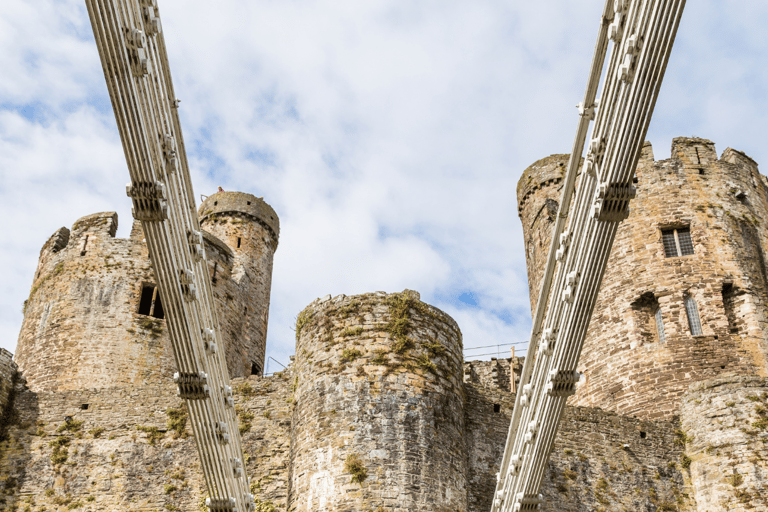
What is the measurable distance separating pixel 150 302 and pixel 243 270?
547cm

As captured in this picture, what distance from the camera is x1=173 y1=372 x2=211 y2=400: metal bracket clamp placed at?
12.0 meters

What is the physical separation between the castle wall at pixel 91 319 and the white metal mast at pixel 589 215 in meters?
11.1

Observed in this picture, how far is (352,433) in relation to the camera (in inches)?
580

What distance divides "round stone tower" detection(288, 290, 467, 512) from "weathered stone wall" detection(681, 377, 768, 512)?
5.03 meters

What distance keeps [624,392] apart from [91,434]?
11.2m

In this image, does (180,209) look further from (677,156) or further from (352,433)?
(677,156)

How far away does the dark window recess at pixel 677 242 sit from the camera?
75.4ft

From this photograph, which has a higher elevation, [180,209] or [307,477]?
[180,209]

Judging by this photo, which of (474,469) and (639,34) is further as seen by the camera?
(474,469)

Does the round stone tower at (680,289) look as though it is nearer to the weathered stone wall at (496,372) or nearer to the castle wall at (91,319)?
the weathered stone wall at (496,372)

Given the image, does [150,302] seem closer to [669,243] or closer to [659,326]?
[659,326]

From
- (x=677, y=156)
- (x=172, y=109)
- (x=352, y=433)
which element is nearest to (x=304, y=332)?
(x=352, y=433)

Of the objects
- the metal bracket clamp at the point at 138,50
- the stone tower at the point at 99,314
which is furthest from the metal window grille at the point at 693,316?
the metal bracket clamp at the point at 138,50

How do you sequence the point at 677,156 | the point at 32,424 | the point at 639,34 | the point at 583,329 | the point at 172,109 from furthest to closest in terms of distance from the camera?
the point at 677,156
the point at 32,424
the point at 583,329
the point at 172,109
the point at 639,34
